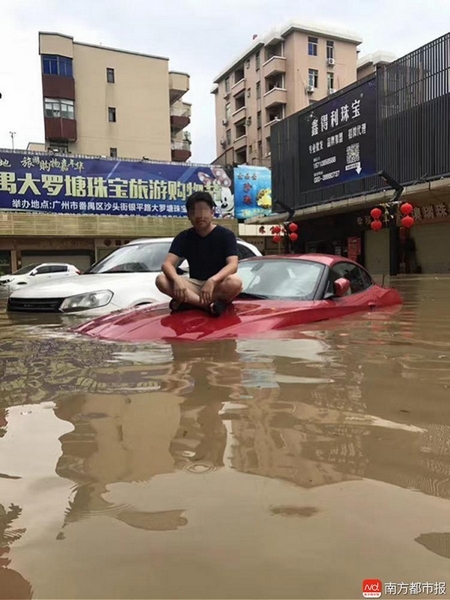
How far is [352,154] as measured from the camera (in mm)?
19250

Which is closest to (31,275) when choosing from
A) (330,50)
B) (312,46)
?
(312,46)

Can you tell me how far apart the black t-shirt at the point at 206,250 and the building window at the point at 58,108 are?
105 ft

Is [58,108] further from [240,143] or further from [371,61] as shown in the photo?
[371,61]

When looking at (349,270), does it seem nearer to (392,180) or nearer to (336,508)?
(336,508)

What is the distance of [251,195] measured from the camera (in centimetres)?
2683

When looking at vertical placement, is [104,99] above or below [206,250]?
above

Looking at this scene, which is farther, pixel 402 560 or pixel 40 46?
pixel 40 46

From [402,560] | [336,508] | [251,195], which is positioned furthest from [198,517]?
[251,195]

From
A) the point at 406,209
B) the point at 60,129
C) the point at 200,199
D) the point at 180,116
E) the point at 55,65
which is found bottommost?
the point at 200,199

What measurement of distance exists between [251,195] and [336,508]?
85.8ft

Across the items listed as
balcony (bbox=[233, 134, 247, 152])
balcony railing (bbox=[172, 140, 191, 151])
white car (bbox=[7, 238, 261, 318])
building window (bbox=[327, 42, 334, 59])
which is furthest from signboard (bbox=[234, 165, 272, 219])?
building window (bbox=[327, 42, 334, 59])

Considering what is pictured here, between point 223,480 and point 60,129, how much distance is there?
3494 cm

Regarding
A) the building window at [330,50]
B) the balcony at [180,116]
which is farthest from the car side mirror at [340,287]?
the building window at [330,50]

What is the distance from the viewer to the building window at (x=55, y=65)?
1265 inches
